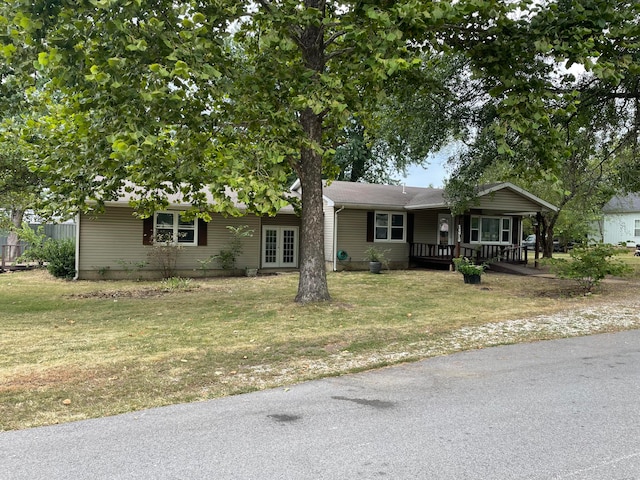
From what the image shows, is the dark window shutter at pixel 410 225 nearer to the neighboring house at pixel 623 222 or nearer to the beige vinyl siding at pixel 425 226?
the beige vinyl siding at pixel 425 226

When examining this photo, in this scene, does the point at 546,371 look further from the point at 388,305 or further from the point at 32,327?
the point at 32,327

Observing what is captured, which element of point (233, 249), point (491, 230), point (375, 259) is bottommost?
point (375, 259)

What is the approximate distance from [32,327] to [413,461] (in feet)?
23.8

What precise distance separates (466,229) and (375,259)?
456 cm

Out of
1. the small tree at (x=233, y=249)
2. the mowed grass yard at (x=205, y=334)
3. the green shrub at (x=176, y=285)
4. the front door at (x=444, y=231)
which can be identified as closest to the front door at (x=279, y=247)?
the small tree at (x=233, y=249)

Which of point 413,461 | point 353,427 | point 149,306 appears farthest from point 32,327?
point 413,461

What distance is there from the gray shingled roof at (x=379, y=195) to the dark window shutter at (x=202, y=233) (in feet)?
15.9

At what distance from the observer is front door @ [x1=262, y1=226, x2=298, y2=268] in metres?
18.4

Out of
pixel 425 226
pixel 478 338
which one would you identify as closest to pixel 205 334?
pixel 478 338

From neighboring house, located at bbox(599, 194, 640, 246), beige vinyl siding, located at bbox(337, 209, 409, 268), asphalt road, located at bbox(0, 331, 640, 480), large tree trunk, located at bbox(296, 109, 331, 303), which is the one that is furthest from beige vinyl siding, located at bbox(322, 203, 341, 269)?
neighboring house, located at bbox(599, 194, 640, 246)

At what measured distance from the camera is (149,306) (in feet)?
34.2

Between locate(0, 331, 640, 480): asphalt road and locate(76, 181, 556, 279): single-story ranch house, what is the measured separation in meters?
12.4

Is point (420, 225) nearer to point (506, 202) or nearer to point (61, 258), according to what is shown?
point (506, 202)

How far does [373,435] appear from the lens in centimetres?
359
